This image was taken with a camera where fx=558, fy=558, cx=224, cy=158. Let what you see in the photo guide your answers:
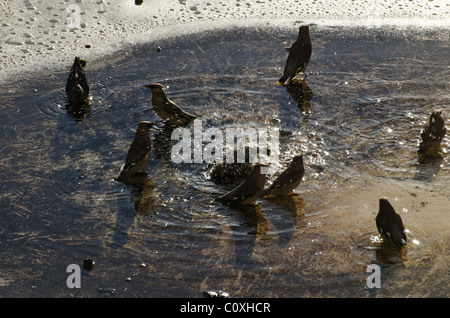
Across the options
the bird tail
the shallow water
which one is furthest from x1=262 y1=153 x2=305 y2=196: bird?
the bird tail

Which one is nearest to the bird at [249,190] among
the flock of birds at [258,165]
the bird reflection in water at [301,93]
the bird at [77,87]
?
the flock of birds at [258,165]

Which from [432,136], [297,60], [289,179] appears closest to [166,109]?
[297,60]

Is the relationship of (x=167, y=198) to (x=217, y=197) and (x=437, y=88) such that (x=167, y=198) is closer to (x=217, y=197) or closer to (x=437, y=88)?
(x=217, y=197)

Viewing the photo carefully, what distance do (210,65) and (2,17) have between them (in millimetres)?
4060

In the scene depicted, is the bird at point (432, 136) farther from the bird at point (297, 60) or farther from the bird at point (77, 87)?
the bird at point (77, 87)

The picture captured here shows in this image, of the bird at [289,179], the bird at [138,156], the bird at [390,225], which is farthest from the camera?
the bird at [138,156]

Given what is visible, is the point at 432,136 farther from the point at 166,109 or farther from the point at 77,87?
the point at 77,87

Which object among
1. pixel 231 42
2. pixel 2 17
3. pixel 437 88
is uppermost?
pixel 2 17

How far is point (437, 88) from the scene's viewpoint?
799cm

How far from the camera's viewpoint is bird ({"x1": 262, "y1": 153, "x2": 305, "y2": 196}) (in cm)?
578

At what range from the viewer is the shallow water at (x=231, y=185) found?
4.86m

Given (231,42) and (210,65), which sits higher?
(231,42)
